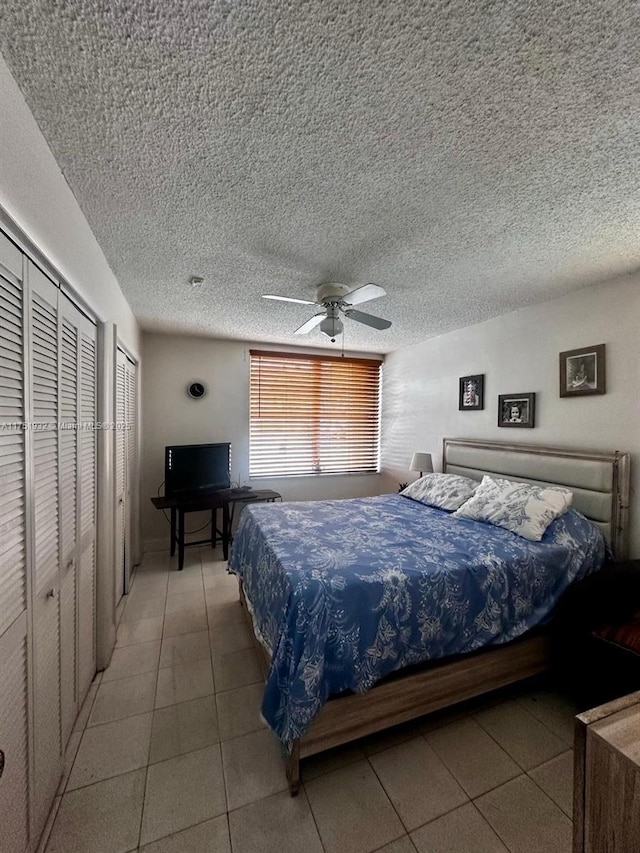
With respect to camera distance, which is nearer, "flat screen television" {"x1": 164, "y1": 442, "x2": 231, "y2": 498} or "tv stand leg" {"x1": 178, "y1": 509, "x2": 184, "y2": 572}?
"tv stand leg" {"x1": 178, "y1": 509, "x2": 184, "y2": 572}

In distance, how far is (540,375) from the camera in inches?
107

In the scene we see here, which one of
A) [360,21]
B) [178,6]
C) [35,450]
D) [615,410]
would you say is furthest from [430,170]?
[615,410]

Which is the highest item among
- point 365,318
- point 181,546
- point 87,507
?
point 365,318

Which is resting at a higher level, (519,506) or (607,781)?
(519,506)

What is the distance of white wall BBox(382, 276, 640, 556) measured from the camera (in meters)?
2.19

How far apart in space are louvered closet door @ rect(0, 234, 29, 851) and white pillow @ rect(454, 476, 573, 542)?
8.13 feet

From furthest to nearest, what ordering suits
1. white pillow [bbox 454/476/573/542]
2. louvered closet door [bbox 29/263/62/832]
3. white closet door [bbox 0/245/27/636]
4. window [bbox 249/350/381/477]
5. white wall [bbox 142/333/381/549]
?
window [bbox 249/350/381/477]
white wall [bbox 142/333/381/549]
white pillow [bbox 454/476/573/542]
louvered closet door [bbox 29/263/62/832]
white closet door [bbox 0/245/27/636]

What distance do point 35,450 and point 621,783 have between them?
5.69 feet

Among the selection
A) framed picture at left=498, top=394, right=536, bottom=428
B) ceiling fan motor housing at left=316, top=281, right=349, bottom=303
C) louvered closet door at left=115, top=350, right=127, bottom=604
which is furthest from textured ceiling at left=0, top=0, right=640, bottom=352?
framed picture at left=498, top=394, right=536, bottom=428

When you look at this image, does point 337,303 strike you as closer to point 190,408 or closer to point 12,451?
point 12,451

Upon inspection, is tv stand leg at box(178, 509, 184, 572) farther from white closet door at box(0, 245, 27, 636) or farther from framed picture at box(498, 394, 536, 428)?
framed picture at box(498, 394, 536, 428)

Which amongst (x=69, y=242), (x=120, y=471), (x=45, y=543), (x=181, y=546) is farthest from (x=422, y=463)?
(x=69, y=242)

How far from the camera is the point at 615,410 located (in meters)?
2.24

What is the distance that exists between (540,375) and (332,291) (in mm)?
1901
